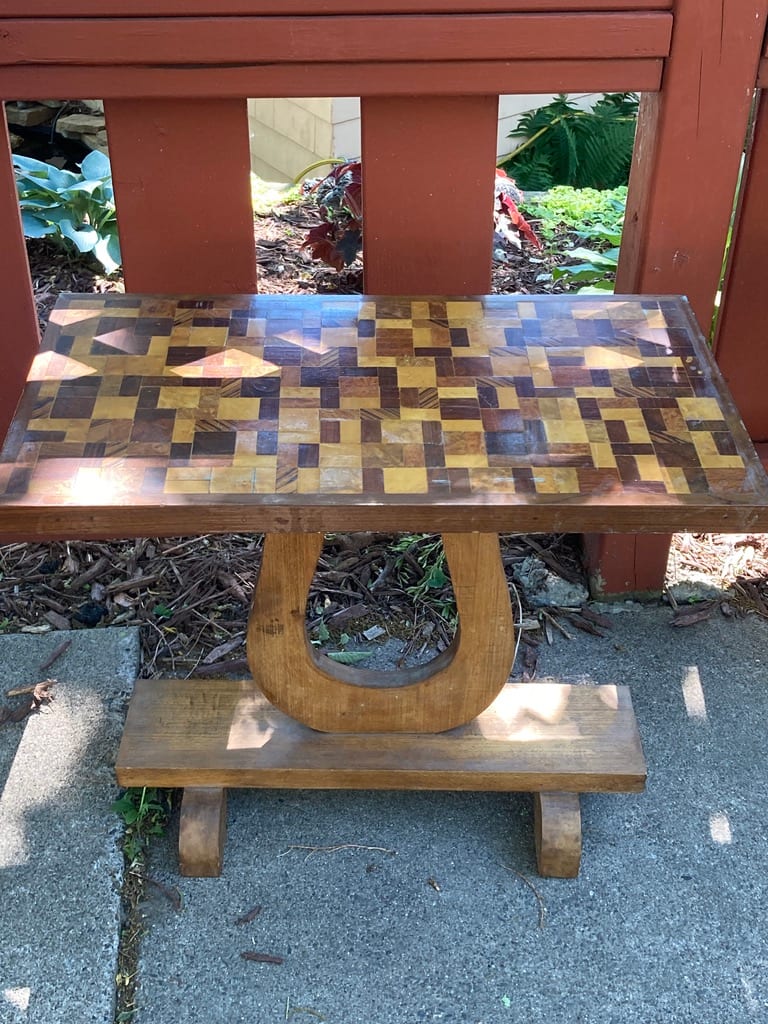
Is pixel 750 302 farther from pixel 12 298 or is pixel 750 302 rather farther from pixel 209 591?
pixel 12 298

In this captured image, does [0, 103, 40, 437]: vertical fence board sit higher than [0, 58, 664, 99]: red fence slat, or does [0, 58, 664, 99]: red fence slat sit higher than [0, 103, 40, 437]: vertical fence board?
[0, 58, 664, 99]: red fence slat

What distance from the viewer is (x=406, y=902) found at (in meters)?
1.98

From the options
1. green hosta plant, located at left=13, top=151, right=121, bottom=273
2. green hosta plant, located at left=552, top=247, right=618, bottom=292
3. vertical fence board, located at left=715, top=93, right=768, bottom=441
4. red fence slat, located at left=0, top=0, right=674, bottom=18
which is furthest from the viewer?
green hosta plant, located at left=13, top=151, right=121, bottom=273

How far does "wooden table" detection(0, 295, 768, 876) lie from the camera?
1.50 m

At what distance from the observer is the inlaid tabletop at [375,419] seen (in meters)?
1.49

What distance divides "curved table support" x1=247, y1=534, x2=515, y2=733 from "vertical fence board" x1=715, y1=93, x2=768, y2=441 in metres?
0.98

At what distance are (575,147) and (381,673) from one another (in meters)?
3.31

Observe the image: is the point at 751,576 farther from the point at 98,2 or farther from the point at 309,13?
the point at 98,2

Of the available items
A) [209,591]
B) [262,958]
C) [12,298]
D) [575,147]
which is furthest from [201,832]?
[575,147]

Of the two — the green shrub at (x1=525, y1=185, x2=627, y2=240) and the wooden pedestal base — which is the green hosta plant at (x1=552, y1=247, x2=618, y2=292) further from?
the wooden pedestal base

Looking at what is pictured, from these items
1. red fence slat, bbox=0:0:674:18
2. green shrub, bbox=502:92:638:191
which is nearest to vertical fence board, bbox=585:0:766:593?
red fence slat, bbox=0:0:674:18

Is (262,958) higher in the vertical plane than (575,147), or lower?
lower

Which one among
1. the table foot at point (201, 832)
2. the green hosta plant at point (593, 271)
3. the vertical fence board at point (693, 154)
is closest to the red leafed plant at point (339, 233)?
the green hosta plant at point (593, 271)

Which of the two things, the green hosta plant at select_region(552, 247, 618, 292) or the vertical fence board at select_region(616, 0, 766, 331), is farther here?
the green hosta plant at select_region(552, 247, 618, 292)
